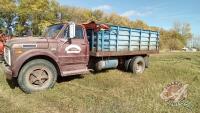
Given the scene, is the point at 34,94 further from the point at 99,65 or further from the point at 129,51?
the point at 129,51

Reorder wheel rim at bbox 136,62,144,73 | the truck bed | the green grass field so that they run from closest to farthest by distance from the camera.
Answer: the green grass field < the truck bed < wheel rim at bbox 136,62,144,73

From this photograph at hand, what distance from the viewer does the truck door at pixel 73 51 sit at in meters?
7.82

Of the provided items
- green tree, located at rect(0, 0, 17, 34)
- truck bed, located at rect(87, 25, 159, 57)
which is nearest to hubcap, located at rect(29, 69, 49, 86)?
truck bed, located at rect(87, 25, 159, 57)

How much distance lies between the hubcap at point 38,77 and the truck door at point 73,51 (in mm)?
710

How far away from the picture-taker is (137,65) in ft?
36.4

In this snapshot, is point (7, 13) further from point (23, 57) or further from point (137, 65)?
point (23, 57)

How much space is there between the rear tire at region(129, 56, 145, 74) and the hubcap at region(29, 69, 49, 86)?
15.0 ft

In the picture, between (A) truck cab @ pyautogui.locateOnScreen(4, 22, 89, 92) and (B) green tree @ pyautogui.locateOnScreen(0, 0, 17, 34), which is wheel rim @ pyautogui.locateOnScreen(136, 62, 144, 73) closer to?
(A) truck cab @ pyautogui.locateOnScreen(4, 22, 89, 92)

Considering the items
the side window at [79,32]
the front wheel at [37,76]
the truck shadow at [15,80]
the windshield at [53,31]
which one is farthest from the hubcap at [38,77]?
the side window at [79,32]

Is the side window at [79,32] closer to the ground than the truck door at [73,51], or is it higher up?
higher up

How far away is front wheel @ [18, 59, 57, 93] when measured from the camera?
6953 millimetres

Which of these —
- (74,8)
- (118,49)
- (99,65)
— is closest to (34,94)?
(99,65)

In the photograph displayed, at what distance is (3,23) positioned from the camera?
106 ft

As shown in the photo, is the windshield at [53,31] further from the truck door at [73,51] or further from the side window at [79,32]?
the side window at [79,32]
